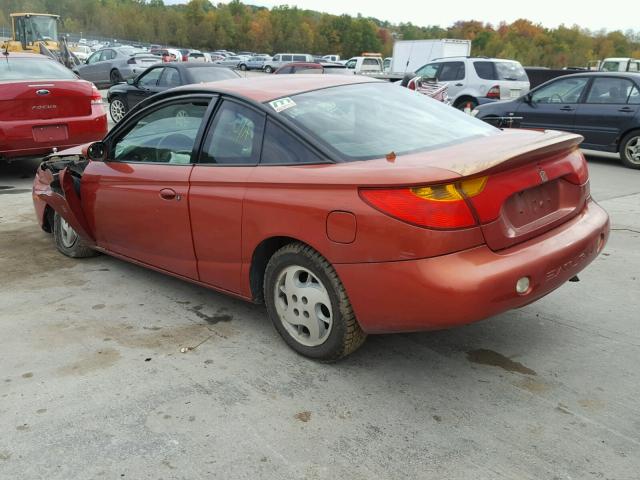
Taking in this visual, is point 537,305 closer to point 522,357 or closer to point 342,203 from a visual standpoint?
point 522,357

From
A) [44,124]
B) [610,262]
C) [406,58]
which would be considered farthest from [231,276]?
[406,58]

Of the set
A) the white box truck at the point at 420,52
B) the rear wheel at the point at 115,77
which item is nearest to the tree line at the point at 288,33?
the white box truck at the point at 420,52

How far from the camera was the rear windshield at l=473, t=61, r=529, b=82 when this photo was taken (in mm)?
15094

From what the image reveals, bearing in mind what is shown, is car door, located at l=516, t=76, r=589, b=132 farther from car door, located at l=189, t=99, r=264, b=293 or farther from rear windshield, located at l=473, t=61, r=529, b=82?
car door, located at l=189, t=99, r=264, b=293

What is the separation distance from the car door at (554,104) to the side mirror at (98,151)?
8.53 meters

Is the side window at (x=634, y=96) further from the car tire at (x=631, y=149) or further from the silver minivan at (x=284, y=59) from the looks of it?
the silver minivan at (x=284, y=59)

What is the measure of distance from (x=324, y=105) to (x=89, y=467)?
7.31 feet

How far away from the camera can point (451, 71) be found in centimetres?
→ 1582

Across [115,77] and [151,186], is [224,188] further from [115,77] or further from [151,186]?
[115,77]

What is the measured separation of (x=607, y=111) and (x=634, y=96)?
0.44 metres

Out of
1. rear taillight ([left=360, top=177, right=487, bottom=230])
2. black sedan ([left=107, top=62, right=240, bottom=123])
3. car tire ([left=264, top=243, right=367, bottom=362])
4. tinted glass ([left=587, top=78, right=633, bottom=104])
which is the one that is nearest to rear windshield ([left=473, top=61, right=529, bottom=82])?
tinted glass ([left=587, top=78, right=633, bottom=104])

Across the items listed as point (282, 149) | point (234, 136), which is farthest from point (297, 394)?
point (234, 136)

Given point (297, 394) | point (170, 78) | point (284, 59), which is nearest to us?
point (297, 394)

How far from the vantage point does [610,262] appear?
16.0 feet
